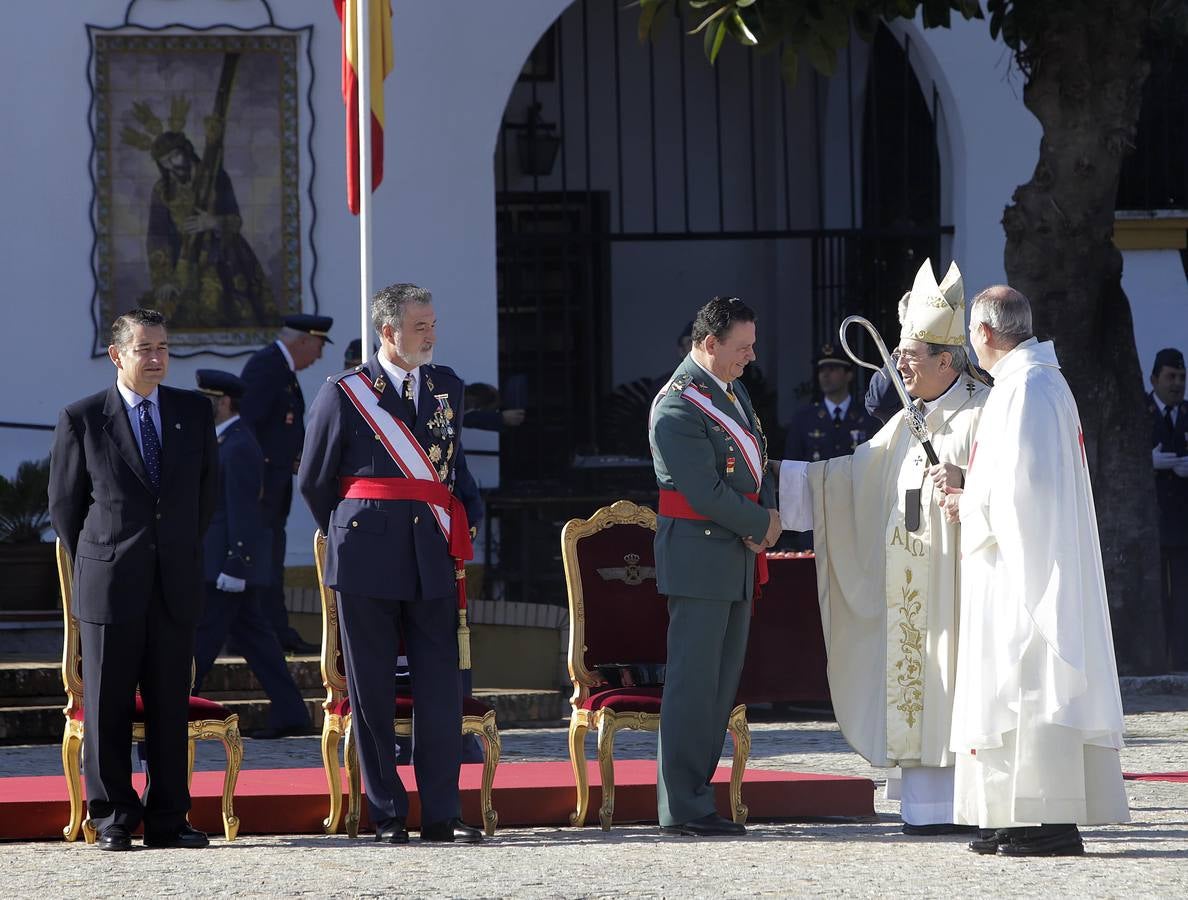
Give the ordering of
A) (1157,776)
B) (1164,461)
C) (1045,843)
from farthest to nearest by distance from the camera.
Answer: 1. (1164,461)
2. (1157,776)
3. (1045,843)

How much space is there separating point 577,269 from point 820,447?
3.54 m

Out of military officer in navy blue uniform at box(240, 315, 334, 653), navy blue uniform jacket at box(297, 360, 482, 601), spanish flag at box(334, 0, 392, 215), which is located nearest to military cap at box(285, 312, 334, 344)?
military officer in navy blue uniform at box(240, 315, 334, 653)

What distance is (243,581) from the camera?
9.43 m

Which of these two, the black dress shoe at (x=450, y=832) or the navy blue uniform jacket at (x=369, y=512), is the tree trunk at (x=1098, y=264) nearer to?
the navy blue uniform jacket at (x=369, y=512)

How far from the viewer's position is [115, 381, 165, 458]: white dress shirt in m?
6.59

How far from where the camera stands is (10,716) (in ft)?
30.8

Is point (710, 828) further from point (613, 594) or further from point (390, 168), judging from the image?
point (390, 168)

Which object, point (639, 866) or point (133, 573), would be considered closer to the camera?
point (639, 866)

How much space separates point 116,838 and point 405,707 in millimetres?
972

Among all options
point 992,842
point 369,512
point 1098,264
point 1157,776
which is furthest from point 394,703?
point 1098,264

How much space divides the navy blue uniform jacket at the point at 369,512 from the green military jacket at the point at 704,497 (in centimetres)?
69

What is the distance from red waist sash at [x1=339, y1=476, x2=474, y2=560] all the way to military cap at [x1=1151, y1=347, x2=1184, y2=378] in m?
6.81

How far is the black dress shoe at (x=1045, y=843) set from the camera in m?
6.11

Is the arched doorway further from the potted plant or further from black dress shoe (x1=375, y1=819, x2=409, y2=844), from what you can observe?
black dress shoe (x1=375, y1=819, x2=409, y2=844)
